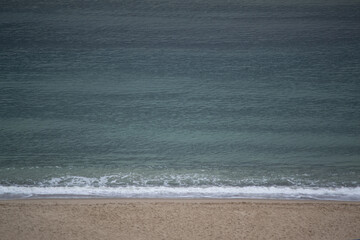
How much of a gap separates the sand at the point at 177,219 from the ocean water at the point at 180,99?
193 millimetres

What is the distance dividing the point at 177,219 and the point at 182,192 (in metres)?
0.42

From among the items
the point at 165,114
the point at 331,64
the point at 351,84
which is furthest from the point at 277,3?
the point at 165,114

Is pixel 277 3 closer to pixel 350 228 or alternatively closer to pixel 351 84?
pixel 351 84

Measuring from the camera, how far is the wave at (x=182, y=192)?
3834mm

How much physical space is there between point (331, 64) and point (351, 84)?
1.34ft

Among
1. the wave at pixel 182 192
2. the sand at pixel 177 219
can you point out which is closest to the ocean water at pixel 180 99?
the wave at pixel 182 192

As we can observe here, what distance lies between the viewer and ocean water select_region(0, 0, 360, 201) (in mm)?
4070

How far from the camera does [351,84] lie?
16.8 ft

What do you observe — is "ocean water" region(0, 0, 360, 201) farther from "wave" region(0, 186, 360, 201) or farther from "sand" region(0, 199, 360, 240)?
"sand" region(0, 199, 360, 240)

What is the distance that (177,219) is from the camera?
3494 mm

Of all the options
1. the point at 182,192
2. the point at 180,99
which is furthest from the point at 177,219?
the point at 180,99

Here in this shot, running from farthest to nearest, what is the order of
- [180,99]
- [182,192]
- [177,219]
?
[180,99] → [182,192] → [177,219]

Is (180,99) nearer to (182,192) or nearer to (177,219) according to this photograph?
(182,192)

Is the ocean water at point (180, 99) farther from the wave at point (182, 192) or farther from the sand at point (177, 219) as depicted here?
the sand at point (177, 219)
